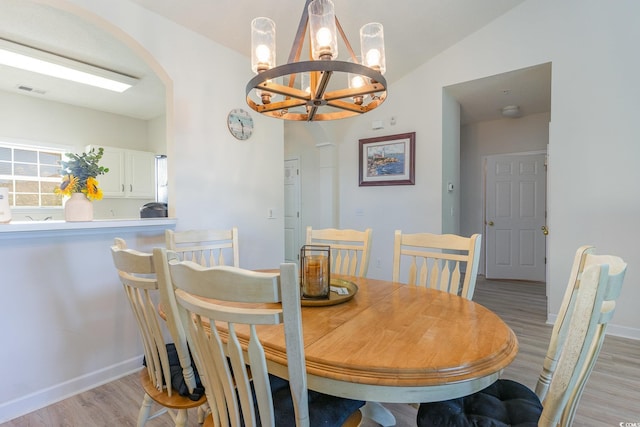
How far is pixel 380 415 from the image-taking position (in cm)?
165

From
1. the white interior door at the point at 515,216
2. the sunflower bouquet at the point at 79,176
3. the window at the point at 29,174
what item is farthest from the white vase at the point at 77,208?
the white interior door at the point at 515,216

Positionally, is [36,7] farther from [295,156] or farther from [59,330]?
[295,156]

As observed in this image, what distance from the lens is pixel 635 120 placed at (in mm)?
2629

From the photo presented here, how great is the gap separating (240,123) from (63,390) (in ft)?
7.65

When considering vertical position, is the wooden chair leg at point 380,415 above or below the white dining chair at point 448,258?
below

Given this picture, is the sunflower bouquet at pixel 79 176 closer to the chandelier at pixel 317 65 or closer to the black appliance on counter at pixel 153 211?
the black appliance on counter at pixel 153 211

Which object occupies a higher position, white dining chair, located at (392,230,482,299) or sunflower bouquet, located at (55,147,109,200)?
sunflower bouquet, located at (55,147,109,200)

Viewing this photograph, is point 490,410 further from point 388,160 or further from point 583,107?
point 388,160

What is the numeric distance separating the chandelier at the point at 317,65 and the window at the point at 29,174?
12.6 feet

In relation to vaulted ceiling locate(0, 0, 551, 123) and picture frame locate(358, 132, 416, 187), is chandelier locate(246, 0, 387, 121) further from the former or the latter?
picture frame locate(358, 132, 416, 187)

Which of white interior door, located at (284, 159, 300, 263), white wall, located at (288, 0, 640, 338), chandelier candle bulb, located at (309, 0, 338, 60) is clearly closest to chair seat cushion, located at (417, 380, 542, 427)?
chandelier candle bulb, located at (309, 0, 338, 60)

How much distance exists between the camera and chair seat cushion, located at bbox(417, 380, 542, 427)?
102cm

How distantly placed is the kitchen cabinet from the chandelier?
13.1 ft

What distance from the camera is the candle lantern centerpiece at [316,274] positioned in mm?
1376
